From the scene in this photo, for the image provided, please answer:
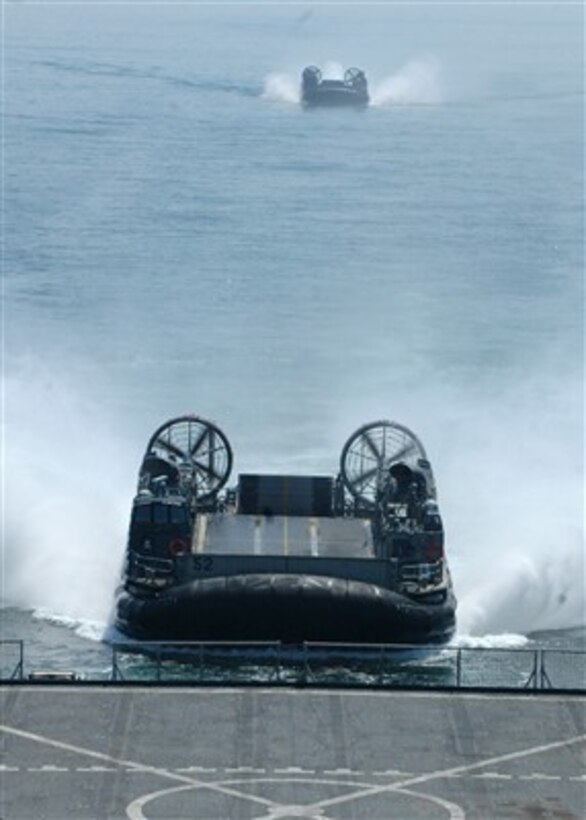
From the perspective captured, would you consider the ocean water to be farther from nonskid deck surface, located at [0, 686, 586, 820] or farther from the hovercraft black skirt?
nonskid deck surface, located at [0, 686, 586, 820]

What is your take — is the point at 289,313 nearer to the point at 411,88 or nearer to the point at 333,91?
the point at 333,91

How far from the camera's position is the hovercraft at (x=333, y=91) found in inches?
6614

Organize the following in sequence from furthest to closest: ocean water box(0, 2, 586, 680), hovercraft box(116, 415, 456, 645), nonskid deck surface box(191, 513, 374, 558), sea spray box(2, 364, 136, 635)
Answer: ocean water box(0, 2, 586, 680) < sea spray box(2, 364, 136, 635) < nonskid deck surface box(191, 513, 374, 558) < hovercraft box(116, 415, 456, 645)

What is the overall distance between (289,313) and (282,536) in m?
38.9

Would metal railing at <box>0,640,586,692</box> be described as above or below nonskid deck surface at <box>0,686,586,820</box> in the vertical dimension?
above

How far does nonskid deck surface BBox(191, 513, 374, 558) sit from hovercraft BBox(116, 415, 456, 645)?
2.2 inches

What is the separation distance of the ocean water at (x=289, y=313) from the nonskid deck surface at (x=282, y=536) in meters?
3.67

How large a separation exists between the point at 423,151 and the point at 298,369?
5043 centimetres

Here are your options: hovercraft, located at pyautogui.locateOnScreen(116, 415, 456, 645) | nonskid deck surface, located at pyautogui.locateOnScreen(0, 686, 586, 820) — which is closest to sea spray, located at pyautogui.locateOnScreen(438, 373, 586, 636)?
hovercraft, located at pyautogui.locateOnScreen(116, 415, 456, 645)

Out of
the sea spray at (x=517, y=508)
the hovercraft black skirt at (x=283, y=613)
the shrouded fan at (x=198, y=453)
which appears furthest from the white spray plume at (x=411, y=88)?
the hovercraft black skirt at (x=283, y=613)

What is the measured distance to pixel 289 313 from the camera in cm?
10388

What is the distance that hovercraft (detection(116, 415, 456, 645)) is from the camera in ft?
201

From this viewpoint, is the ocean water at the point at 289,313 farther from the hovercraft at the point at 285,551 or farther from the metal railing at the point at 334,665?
the hovercraft at the point at 285,551

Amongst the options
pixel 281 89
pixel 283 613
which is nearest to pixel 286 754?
pixel 283 613
